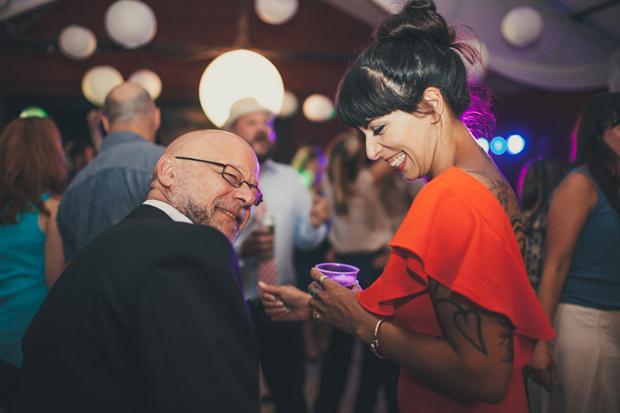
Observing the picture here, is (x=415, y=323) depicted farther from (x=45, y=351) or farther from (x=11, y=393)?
(x=11, y=393)

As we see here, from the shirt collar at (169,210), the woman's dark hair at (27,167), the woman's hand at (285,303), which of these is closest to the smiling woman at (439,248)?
the woman's hand at (285,303)

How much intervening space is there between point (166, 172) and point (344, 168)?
229 cm

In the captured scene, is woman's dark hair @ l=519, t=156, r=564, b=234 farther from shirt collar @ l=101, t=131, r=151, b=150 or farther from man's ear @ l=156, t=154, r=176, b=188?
shirt collar @ l=101, t=131, r=151, b=150

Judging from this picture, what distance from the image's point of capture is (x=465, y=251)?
2.77 ft

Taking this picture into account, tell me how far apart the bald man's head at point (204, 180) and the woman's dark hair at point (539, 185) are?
6.29ft

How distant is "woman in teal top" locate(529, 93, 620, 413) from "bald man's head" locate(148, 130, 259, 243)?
4.37ft

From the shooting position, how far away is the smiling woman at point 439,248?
852 millimetres

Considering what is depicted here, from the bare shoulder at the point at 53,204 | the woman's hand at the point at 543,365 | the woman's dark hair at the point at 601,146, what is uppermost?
the woman's dark hair at the point at 601,146

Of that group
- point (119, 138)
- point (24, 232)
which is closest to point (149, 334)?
point (119, 138)

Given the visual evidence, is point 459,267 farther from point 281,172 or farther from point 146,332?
point 281,172

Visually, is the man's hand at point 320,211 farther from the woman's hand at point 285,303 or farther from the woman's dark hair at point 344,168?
the woman's hand at point 285,303

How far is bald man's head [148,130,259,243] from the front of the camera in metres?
1.15

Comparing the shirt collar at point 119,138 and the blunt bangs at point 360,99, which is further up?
the blunt bangs at point 360,99

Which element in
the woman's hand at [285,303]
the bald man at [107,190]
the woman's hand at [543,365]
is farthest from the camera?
the bald man at [107,190]
